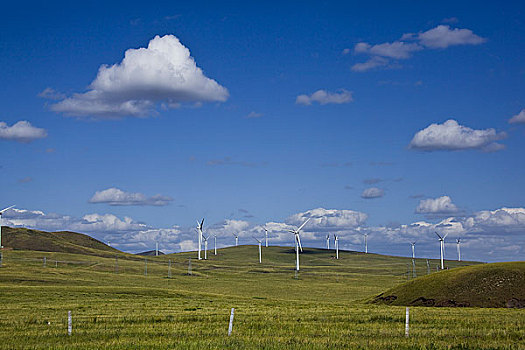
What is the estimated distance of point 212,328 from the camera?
108ft

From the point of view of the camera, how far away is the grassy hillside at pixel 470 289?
212 feet

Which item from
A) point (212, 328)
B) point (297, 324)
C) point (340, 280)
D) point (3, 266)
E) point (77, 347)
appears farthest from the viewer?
point (340, 280)

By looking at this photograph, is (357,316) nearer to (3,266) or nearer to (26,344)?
(26,344)

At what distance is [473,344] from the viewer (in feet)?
84.4

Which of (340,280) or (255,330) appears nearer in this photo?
A: (255,330)

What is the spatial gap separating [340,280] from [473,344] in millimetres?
151437

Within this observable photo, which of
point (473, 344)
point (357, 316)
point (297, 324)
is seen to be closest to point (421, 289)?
→ point (357, 316)

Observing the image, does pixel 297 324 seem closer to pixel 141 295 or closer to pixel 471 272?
pixel 471 272

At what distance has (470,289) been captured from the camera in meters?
68.2

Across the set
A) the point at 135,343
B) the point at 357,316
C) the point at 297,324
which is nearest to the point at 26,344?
the point at 135,343

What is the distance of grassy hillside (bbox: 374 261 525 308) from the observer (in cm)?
6450

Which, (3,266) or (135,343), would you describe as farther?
(3,266)

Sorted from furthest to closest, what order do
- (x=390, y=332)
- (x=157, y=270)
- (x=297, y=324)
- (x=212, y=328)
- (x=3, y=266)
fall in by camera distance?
(x=157, y=270) < (x=3, y=266) < (x=297, y=324) < (x=212, y=328) < (x=390, y=332)

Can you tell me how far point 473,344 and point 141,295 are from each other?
2541 inches
